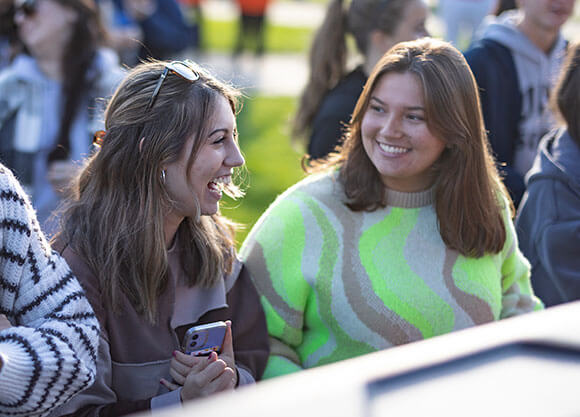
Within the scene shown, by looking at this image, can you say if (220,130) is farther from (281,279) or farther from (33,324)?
(33,324)

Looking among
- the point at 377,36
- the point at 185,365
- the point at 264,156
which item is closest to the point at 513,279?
the point at 185,365

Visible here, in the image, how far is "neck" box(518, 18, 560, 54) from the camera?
3.83 m

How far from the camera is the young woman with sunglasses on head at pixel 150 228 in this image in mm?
2045

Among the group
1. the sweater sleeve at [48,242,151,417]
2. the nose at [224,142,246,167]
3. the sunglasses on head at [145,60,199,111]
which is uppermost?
the sunglasses on head at [145,60,199,111]

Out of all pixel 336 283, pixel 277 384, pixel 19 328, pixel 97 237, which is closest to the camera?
pixel 277 384

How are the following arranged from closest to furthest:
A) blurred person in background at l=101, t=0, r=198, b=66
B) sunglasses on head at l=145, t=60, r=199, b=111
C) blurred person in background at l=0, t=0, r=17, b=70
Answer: sunglasses on head at l=145, t=60, r=199, b=111, blurred person in background at l=0, t=0, r=17, b=70, blurred person in background at l=101, t=0, r=198, b=66

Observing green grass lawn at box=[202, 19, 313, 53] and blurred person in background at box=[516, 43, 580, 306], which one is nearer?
blurred person in background at box=[516, 43, 580, 306]

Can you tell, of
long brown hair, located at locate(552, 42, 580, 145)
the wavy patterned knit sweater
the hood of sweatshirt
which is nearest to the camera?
the wavy patterned knit sweater

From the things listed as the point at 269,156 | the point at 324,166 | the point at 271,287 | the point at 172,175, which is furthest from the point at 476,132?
the point at 269,156

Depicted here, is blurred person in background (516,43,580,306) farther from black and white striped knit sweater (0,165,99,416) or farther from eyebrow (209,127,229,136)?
black and white striped knit sweater (0,165,99,416)

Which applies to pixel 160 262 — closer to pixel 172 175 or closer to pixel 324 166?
pixel 172 175

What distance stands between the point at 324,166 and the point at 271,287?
1.71ft

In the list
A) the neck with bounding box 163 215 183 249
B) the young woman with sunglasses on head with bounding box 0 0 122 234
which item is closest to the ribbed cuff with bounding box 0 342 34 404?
the neck with bounding box 163 215 183 249

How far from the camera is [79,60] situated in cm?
385
